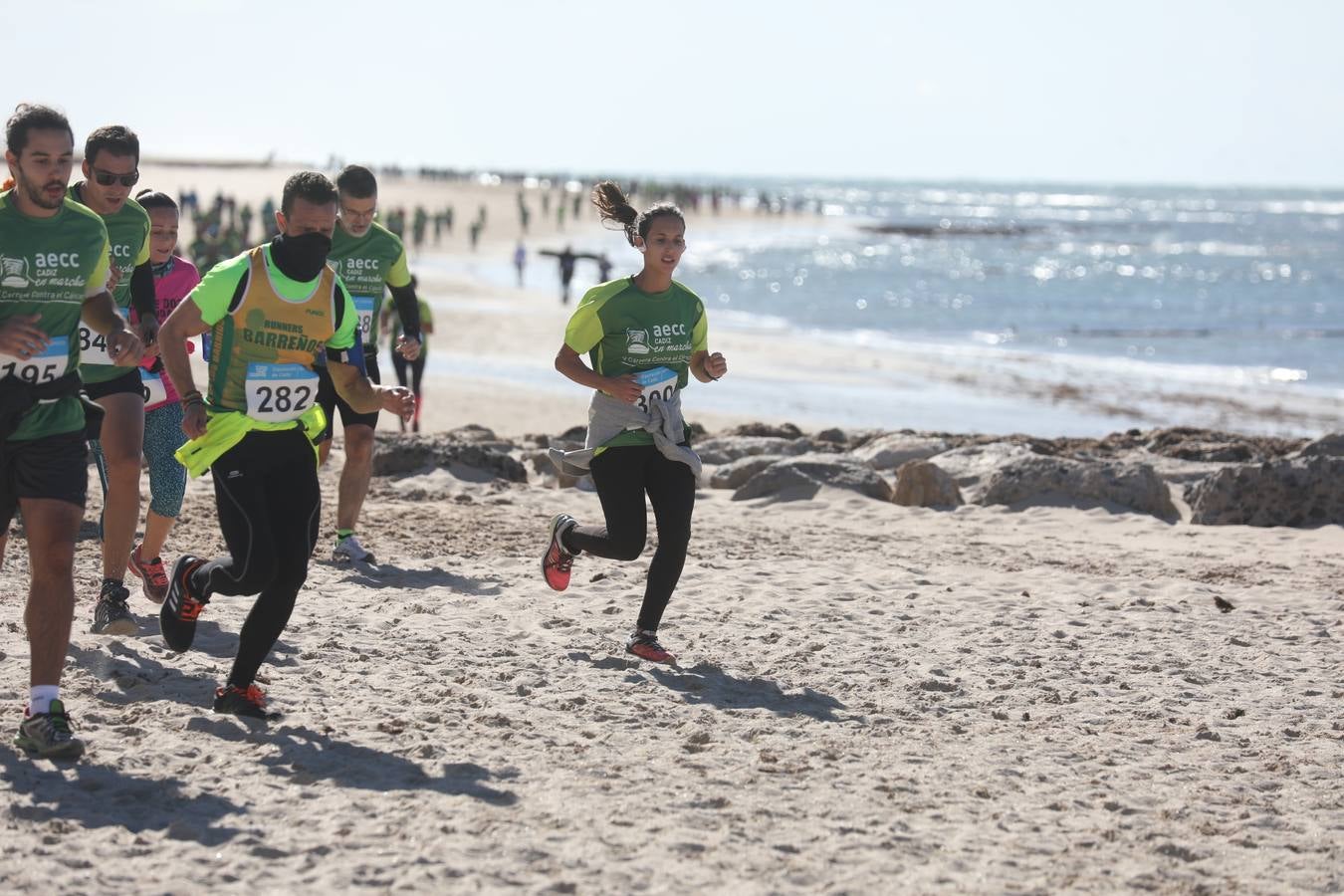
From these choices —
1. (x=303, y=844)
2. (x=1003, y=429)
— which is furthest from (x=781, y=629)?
(x=1003, y=429)

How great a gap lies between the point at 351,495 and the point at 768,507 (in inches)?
A: 126

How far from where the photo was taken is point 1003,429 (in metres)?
17.7

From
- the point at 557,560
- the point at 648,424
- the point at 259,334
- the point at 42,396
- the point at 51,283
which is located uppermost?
the point at 51,283

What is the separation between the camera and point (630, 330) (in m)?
6.16

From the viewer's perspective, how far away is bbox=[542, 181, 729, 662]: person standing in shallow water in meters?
6.14

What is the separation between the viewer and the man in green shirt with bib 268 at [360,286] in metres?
7.71

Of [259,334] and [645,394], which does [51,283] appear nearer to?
[259,334]

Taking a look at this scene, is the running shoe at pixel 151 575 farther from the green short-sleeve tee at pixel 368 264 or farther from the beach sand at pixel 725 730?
the green short-sleeve tee at pixel 368 264

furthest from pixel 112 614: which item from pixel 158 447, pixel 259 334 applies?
pixel 259 334

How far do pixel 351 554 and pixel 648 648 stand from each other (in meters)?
2.21

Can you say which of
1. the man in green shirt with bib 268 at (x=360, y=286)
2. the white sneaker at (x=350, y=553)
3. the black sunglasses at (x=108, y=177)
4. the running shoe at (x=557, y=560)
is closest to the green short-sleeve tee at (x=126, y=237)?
the black sunglasses at (x=108, y=177)

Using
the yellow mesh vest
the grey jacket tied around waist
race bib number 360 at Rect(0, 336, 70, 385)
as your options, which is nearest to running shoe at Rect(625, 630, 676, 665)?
the grey jacket tied around waist

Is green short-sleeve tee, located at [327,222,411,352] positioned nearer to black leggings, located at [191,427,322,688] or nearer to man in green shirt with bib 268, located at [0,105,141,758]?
black leggings, located at [191,427,322,688]

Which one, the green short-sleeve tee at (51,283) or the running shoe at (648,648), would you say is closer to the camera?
the green short-sleeve tee at (51,283)
